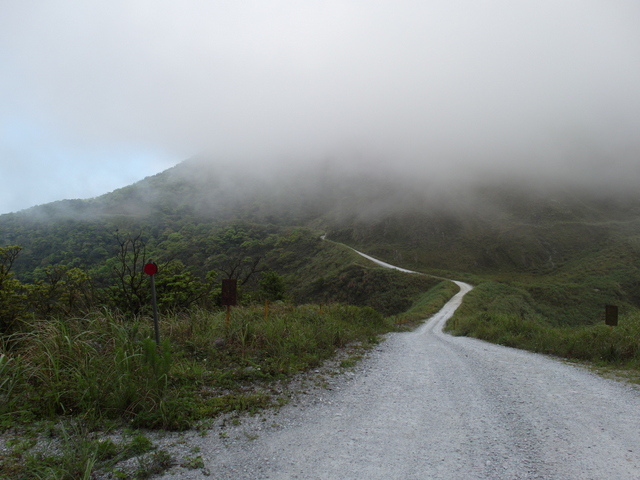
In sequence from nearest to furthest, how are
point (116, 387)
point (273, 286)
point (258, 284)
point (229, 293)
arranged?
1. point (116, 387)
2. point (229, 293)
3. point (273, 286)
4. point (258, 284)

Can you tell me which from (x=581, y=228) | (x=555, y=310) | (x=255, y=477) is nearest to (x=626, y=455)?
(x=255, y=477)

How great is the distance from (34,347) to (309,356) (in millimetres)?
4670

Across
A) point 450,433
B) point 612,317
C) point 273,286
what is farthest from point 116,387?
point 273,286

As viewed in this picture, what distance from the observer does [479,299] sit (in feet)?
121

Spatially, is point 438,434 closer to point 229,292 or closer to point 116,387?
point 116,387

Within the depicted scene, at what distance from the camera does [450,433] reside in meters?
4.12

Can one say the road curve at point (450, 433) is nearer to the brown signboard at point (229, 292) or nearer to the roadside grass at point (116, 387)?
the roadside grass at point (116, 387)

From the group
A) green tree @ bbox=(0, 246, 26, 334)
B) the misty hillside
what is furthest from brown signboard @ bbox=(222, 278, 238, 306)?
the misty hillside

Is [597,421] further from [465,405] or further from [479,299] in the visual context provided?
[479,299]

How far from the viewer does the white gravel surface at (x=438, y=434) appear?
3277 millimetres

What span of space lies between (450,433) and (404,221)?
90.5 metres

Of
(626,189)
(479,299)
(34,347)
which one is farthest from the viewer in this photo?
(626,189)

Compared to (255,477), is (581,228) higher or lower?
lower

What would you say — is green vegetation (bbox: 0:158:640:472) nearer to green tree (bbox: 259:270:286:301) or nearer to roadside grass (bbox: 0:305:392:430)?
roadside grass (bbox: 0:305:392:430)
